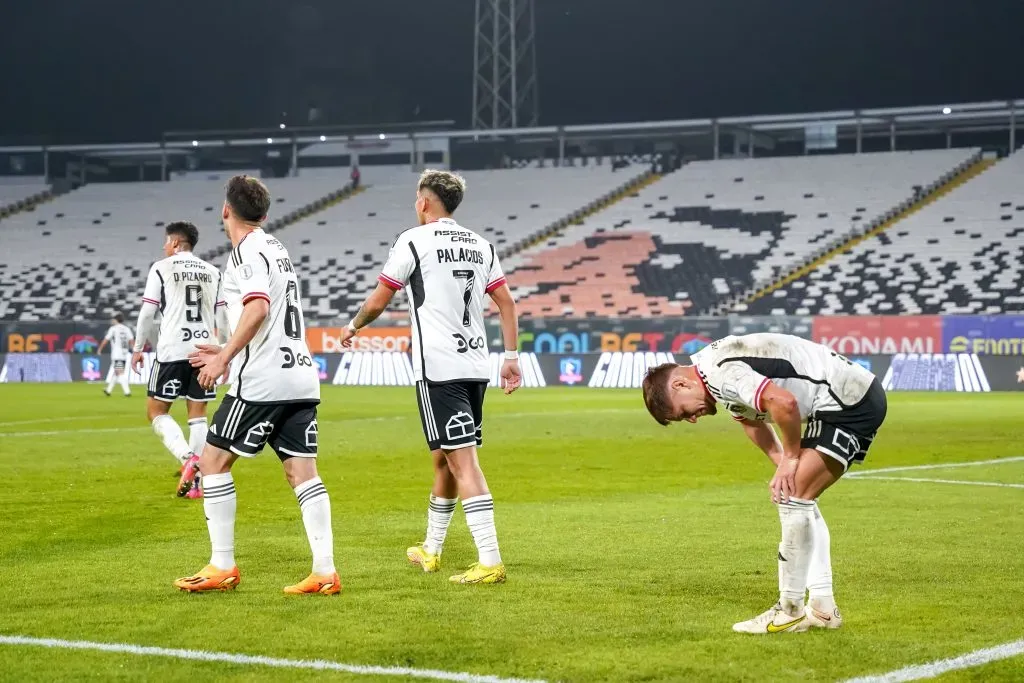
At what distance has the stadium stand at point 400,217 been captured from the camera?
51000 mm

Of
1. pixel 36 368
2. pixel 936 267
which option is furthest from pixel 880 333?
pixel 36 368

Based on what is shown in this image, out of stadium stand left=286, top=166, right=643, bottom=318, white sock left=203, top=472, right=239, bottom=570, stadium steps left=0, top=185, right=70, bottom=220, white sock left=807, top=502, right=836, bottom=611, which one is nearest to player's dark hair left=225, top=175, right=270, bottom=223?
white sock left=203, top=472, right=239, bottom=570

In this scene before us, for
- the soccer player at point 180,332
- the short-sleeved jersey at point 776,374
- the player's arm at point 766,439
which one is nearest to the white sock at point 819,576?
the player's arm at point 766,439

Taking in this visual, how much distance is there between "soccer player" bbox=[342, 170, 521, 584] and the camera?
295 inches

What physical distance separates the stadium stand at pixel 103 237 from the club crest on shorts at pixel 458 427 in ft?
Result: 146

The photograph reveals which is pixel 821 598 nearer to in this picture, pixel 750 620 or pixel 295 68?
pixel 750 620

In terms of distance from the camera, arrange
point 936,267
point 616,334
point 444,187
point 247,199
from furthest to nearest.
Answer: point 936,267 < point 616,334 < point 444,187 < point 247,199

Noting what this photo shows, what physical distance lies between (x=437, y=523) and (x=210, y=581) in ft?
4.84

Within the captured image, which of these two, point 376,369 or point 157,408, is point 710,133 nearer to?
point 376,369

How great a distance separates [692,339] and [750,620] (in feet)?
100

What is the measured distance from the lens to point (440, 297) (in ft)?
25.1

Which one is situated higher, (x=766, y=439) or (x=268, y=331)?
(x=268, y=331)

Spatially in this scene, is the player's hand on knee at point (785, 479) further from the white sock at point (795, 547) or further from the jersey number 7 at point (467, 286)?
the jersey number 7 at point (467, 286)

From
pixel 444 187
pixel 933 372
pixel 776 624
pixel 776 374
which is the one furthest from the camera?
pixel 933 372
